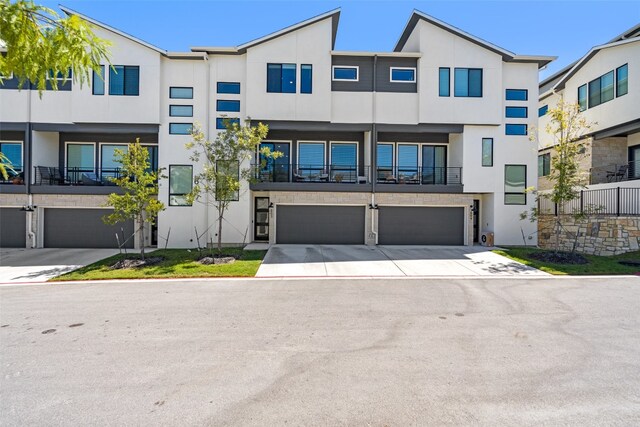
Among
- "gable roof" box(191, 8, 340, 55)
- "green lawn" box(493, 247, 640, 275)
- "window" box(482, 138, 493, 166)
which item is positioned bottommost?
"green lawn" box(493, 247, 640, 275)

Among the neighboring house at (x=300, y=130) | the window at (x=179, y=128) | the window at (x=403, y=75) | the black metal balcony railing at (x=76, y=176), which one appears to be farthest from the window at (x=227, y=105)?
the window at (x=403, y=75)

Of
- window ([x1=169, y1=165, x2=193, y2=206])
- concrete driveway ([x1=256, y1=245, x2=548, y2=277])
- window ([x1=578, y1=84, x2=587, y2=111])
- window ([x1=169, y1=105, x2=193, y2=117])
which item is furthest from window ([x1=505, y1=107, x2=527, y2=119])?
window ([x1=169, y1=165, x2=193, y2=206])

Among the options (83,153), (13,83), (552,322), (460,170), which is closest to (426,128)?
(460,170)

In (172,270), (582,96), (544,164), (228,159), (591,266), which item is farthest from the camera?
(544,164)

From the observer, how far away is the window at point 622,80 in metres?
16.3

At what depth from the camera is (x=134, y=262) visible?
12180 millimetres

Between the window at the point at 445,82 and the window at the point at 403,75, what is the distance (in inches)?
58.7

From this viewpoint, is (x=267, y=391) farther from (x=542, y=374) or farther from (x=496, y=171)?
(x=496, y=171)

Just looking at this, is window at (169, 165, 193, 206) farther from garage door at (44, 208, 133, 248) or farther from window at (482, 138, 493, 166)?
window at (482, 138, 493, 166)

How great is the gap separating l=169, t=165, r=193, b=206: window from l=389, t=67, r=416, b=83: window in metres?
12.2

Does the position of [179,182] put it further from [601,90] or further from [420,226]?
[601,90]

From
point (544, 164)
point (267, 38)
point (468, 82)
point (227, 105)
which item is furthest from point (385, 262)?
point (544, 164)

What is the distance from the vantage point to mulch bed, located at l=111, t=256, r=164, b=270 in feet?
38.7

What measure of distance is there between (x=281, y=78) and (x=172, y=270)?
1122cm
